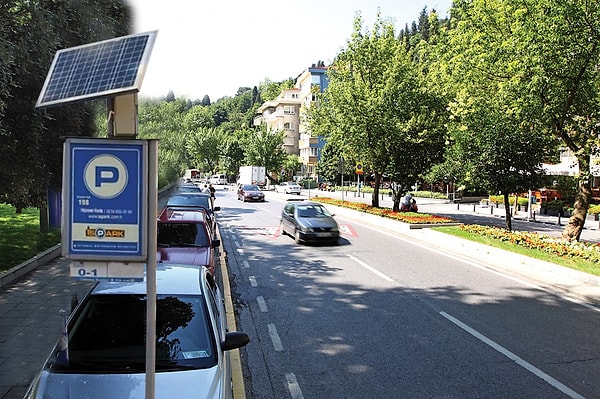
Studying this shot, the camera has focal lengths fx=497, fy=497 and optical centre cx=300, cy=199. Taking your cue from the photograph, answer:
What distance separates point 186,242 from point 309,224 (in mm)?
7766

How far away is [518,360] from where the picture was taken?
6.82 meters

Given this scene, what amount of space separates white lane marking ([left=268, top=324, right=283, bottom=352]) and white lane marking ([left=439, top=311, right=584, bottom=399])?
121 inches

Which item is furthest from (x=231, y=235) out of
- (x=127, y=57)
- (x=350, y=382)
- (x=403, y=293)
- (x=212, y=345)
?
(x=127, y=57)

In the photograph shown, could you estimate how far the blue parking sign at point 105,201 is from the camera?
302 centimetres

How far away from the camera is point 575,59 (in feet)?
47.1

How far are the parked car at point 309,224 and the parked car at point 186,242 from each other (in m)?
6.59

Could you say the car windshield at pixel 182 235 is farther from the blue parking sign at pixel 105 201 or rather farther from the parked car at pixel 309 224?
the blue parking sign at pixel 105 201

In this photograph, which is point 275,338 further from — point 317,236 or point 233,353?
point 317,236

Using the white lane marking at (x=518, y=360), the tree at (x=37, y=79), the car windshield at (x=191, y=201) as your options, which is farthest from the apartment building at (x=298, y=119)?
the white lane marking at (x=518, y=360)

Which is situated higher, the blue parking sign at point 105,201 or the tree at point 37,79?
the tree at point 37,79

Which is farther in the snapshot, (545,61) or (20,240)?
(20,240)

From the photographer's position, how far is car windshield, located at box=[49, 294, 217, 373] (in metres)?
4.21

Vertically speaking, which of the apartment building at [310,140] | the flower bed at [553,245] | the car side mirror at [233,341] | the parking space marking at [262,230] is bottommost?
the parking space marking at [262,230]

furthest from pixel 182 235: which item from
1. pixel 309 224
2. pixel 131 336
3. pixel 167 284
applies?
pixel 309 224
